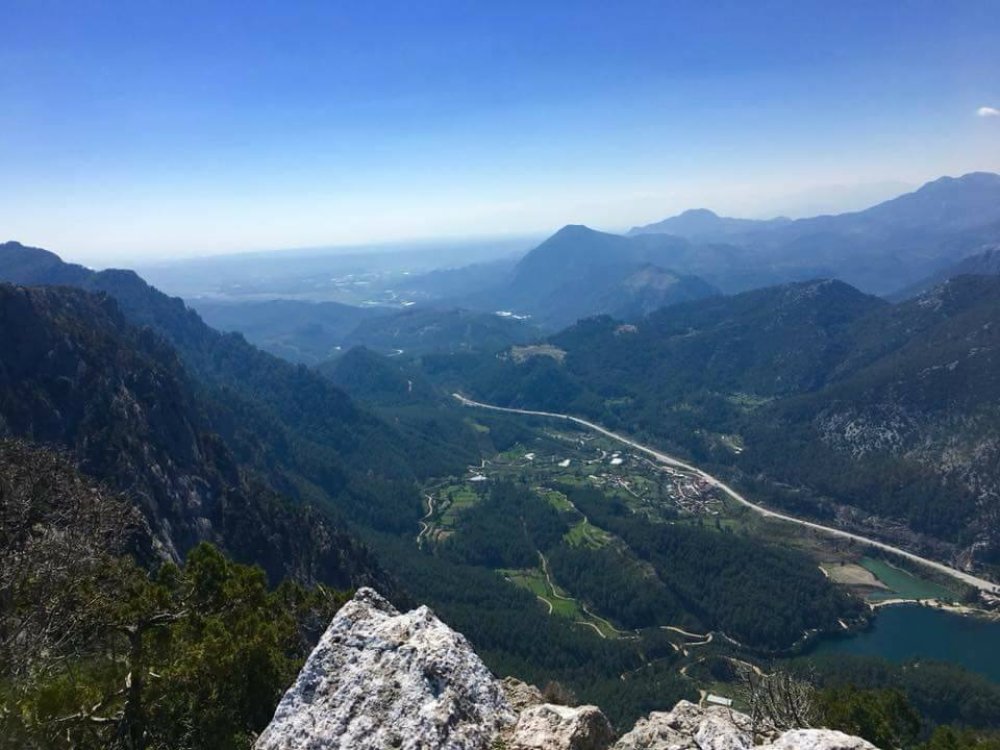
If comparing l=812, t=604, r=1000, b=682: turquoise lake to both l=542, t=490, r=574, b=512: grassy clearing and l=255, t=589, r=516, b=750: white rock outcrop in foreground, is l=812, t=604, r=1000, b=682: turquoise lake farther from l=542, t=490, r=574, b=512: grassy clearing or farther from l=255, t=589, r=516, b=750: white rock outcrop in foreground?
l=255, t=589, r=516, b=750: white rock outcrop in foreground

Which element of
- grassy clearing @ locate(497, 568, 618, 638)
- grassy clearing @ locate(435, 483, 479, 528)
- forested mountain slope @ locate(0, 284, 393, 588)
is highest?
Result: forested mountain slope @ locate(0, 284, 393, 588)

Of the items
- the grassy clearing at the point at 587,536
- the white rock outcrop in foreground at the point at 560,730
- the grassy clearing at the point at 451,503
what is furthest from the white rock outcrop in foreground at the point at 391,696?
the grassy clearing at the point at 451,503

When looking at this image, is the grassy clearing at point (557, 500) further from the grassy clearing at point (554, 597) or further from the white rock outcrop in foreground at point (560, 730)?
the white rock outcrop in foreground at point (560, 730)

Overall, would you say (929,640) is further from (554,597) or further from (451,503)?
(451,503)

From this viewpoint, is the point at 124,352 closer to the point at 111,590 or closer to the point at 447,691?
the point at 111,590

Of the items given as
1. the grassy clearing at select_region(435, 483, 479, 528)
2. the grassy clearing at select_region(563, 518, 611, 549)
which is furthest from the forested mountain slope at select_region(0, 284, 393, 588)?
the grassy clearing at select_region(435, 483, 479, 528)

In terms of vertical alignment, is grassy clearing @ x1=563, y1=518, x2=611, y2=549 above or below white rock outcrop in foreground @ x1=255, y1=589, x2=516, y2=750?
below

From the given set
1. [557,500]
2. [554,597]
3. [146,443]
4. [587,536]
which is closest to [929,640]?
[554,597]

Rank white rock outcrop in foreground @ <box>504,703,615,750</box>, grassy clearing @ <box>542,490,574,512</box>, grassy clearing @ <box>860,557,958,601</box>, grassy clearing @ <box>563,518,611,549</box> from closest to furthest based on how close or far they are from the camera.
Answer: white rock outcrop in foreground @ <box>504,703,615,750</box>, grassy clearing @ <box>860,557,958,601</box>, grassy clearing @ <box>563,518,611,549</box>, grassy clearing @ <box>542,490,574,512</box>
